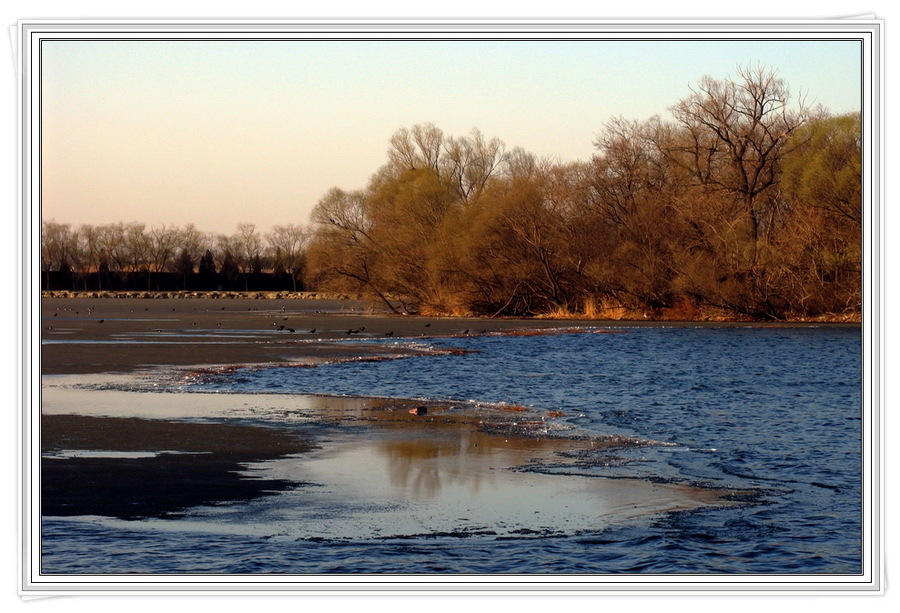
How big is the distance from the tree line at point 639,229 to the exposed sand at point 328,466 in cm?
3467

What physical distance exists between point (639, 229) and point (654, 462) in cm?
4285

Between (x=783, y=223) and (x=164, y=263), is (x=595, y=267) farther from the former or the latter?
(x=164, y=263)

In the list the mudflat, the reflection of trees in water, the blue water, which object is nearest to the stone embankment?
the mudflat

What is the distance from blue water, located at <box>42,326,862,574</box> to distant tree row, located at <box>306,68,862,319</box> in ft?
62.4

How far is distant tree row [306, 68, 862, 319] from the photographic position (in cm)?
4916

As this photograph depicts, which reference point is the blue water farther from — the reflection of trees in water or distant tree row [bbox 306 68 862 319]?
distant tree row [bbox 306 68 862 319]

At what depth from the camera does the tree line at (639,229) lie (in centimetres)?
4903

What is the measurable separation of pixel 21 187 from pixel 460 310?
51.6m

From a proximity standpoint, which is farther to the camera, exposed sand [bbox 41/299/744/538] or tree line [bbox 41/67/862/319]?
tree line [bbox 41/67/862/319]

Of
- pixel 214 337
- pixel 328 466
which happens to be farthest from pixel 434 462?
pixel 214 337

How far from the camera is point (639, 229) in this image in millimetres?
54438

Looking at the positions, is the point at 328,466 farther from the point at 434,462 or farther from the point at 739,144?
the point at 739,144

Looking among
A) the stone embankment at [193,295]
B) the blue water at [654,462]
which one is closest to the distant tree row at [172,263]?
the stone embankment at [193,295]

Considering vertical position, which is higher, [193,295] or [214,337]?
[193,295]
